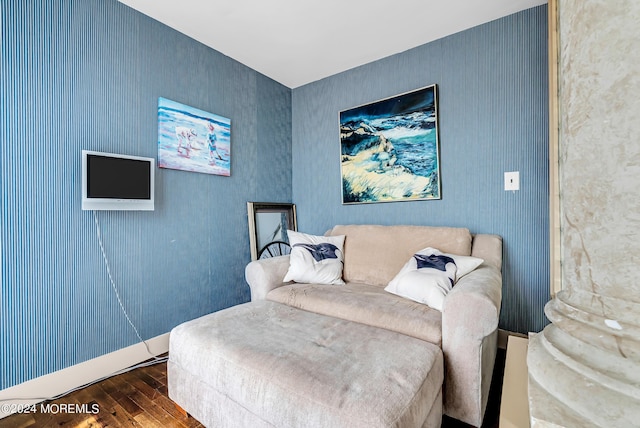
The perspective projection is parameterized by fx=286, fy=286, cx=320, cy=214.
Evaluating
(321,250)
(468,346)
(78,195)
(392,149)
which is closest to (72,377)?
(78,195)

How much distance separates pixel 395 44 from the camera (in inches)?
98.0

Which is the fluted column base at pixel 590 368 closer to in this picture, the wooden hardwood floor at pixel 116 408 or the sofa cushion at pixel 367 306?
the sofa cushion at pixel 367 306

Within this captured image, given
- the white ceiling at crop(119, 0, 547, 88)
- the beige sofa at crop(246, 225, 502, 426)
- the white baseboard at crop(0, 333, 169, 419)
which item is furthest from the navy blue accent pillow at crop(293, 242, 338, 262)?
the white ceiling at crop(119, 0, 547, 88)

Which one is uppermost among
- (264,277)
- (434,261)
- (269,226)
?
(269,226)

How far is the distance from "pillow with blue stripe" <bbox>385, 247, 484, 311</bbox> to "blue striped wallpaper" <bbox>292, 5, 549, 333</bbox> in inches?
23.3

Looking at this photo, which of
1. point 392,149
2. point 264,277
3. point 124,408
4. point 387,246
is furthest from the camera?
point 392,149

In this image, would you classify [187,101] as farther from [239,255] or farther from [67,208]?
[239,255]

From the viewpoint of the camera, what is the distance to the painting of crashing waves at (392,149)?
243cm

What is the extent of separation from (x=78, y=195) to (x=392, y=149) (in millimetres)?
2361

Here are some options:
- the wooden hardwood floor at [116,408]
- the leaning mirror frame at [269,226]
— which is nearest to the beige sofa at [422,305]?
the leaning mirror frame at [269,226]

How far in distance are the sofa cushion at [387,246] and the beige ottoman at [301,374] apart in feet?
2.51

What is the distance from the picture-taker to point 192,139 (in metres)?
2.38

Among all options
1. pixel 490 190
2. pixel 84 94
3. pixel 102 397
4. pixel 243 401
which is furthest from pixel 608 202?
pixel 84 94

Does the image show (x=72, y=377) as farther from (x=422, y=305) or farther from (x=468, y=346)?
(x=468, y=346)
